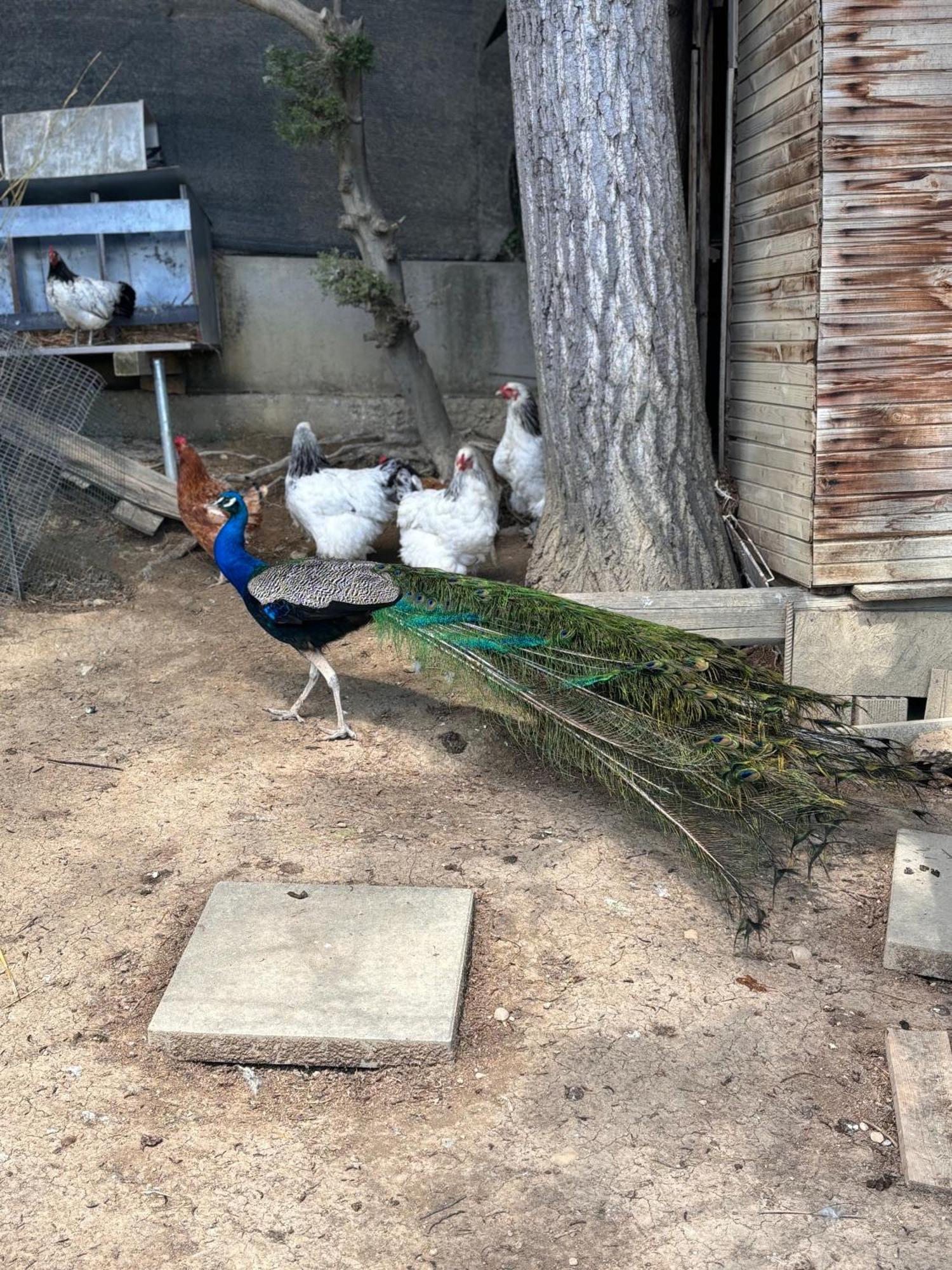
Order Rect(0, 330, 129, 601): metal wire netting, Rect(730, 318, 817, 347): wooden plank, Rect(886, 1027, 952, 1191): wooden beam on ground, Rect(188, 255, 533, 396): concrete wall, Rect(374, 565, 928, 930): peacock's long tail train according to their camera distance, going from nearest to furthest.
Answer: Rect(886, 1027, 952, 1191): wooden beam on ground, Rect(374, 565, 928, 930): peacock's long tail train, Rect(730, 318, 817, 347): wooden plank, Rect(0, 330, 129, 601): metal wire netting, Rect(188, 255, 533, 396): concrete wall

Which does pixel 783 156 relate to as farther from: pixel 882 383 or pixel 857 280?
pixel 882 383

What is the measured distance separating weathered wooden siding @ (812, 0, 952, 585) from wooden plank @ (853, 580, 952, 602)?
4 centimetres

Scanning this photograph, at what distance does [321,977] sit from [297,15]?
5.71m

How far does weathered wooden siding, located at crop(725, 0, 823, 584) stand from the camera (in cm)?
478

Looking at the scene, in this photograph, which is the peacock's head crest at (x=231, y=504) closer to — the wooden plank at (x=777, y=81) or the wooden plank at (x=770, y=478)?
the wooden plank at (x=770, y=478)

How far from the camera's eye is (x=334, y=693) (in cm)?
495

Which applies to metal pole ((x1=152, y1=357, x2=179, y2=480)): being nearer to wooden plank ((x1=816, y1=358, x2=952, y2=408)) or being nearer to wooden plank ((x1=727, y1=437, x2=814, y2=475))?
wooden plank ((x1=727, y1=437, x2=814, y2=475))

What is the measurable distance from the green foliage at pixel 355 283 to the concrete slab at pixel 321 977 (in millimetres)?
4421

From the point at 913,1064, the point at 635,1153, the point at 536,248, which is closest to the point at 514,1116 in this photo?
the point at 635,1153

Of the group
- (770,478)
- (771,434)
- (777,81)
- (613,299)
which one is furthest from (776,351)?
(777,81)

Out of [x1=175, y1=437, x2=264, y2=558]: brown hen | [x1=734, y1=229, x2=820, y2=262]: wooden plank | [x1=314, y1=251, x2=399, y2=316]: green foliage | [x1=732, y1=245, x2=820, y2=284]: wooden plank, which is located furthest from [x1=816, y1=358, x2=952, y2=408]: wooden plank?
[x1=175, y1=437, x2=264, y2=558]: brown hen

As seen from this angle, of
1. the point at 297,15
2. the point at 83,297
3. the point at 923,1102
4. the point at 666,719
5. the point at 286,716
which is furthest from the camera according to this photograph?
the point at 83,297

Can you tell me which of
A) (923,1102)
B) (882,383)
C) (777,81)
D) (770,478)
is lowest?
(923,1102)

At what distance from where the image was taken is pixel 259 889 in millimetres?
3568
